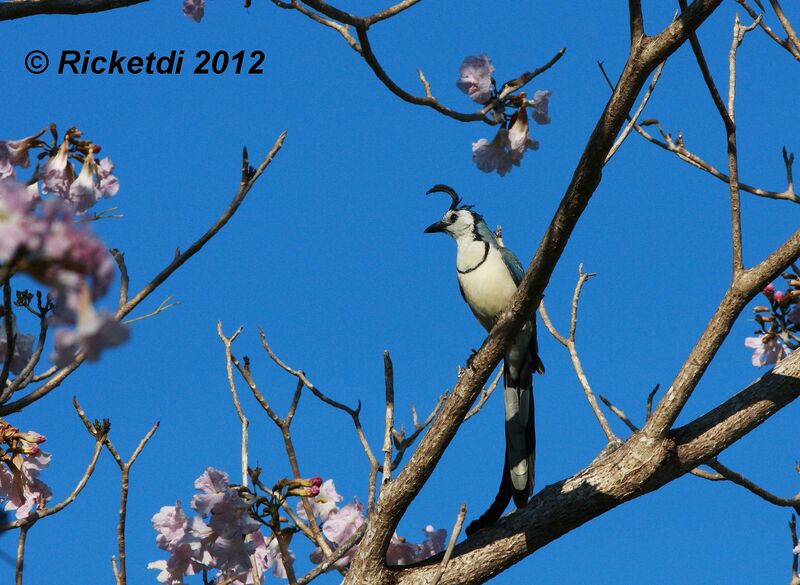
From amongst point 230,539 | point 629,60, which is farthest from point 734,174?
point 230,539

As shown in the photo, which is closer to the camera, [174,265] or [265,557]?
[174,265]

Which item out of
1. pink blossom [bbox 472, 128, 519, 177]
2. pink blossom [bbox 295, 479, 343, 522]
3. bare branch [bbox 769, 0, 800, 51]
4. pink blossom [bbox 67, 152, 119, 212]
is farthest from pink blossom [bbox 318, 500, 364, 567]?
bare branch [bbox 769, 0, 800, 51]

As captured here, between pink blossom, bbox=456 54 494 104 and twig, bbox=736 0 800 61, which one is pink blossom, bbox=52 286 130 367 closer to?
pink blossom, bbox=456 54 494 104

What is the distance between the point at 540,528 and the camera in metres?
3.39

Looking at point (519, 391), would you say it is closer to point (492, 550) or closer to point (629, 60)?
point (492, 550)

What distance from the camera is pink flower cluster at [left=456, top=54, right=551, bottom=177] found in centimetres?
327

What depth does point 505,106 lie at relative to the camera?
130 inches

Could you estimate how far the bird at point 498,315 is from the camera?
3.77 meters

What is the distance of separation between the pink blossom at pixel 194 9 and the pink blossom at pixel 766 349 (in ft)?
8.88

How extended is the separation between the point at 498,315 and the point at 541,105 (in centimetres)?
140

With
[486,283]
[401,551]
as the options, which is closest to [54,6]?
[401,551]

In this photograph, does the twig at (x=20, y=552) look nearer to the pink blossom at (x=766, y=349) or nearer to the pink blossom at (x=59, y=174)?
the pink blossom at (x=59, y=174)

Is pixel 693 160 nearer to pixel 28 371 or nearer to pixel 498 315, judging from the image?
pixel 498 315

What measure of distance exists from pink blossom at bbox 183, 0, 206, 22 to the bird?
1631mm
